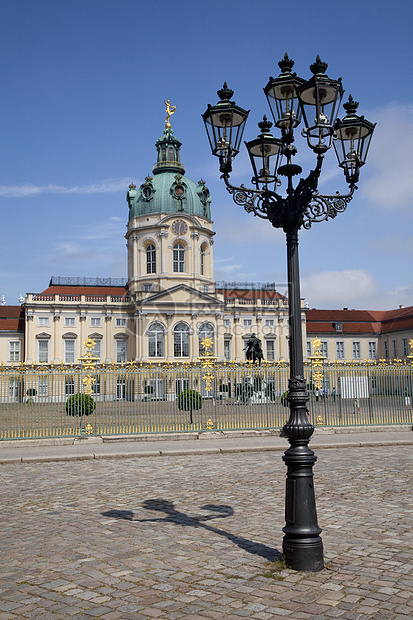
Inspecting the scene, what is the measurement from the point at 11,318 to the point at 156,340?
1719 centimetres

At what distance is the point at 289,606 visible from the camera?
4977 millimetres

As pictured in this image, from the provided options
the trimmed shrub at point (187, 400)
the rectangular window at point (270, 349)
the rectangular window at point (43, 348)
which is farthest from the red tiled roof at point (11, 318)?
the trimmed shrub at point (187, 400)

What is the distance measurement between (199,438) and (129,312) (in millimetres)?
43427

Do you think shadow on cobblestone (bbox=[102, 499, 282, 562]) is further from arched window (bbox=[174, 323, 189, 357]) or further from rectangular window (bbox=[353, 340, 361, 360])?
rectangular window (bbox=[353, 340, 361, 360])

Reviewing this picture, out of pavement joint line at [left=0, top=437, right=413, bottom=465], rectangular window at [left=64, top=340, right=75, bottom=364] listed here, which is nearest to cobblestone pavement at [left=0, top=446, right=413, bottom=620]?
pavement joint line at [left=0, top=437, right=413, bottom=465]

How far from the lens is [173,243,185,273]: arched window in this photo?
6116 centimetres

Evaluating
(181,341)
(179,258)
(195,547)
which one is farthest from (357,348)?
(195,547)

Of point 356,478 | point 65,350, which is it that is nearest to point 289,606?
point 356,478

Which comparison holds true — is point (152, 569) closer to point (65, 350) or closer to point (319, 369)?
point (319, 369)

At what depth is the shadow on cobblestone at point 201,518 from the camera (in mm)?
6662

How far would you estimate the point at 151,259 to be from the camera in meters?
61.7

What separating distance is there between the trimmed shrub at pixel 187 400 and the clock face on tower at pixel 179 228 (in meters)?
39.6

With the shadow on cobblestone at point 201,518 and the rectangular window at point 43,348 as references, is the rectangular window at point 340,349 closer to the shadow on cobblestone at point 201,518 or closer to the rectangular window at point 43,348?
the rectangular window at point 43,348

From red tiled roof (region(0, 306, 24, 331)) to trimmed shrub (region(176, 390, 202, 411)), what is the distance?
42.8m
